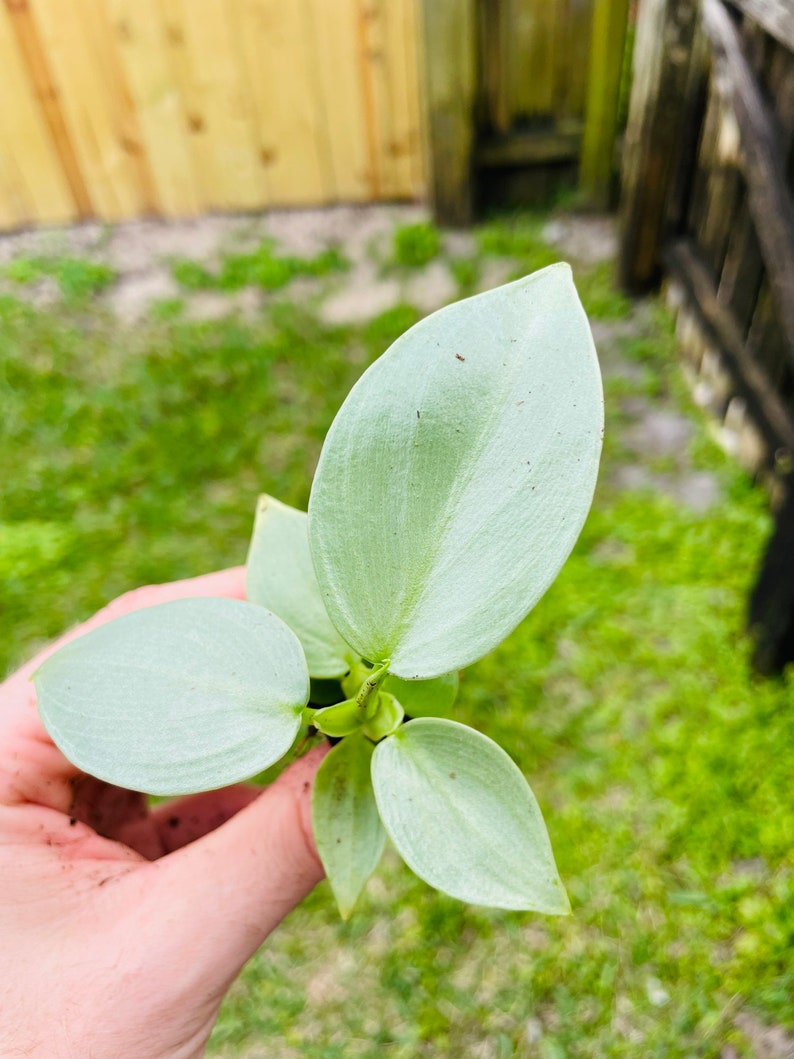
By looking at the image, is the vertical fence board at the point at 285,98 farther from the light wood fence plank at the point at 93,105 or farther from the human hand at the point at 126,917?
the human hand at the point at 126,917

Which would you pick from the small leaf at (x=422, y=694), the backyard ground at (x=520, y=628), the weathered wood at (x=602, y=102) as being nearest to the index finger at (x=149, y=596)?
the small leaf at (x=422, y=694)

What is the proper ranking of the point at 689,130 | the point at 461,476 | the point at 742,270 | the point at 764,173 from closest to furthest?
the point at 461,476
the point at 764,173
the point at 742,270
the point at 689,130

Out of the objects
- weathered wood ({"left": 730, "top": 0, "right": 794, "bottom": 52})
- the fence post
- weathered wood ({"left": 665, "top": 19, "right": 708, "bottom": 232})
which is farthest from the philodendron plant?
the fence post

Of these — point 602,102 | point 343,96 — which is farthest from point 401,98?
point 602,102

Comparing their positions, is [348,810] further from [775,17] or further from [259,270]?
[259,270]

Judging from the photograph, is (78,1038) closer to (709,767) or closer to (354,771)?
(354,771)

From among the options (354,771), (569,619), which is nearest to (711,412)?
(569,619)
